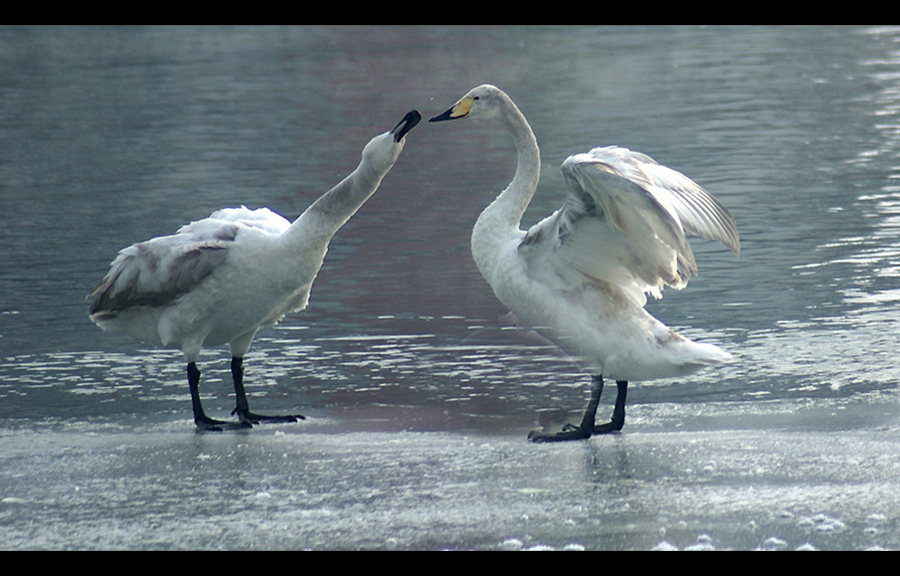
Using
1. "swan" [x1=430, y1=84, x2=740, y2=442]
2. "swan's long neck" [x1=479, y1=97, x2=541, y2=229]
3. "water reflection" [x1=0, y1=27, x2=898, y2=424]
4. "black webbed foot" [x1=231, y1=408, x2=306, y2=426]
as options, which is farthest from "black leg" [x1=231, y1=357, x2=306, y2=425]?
"swan's long neck" [x1=479, y1=97, x2=541, y2=229]

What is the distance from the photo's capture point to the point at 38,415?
7125mm

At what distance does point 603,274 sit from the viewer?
22.2 feet

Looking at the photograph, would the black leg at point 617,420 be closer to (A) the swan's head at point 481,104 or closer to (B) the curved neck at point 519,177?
(B) the curved neck at point 519,177

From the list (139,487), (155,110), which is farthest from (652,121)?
(139,487)

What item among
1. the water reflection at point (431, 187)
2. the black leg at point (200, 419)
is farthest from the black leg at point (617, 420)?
the black leg at point (200, 419)

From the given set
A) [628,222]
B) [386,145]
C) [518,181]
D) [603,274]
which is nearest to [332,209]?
[386,145]

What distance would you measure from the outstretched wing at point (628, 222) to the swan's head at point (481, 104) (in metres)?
0.87

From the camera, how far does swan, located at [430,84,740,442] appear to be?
6.54 metres

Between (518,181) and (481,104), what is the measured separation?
577 millimetres

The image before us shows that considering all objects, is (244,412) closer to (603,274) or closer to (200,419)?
(200,419)

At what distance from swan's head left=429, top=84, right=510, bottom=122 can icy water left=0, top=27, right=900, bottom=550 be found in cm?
137

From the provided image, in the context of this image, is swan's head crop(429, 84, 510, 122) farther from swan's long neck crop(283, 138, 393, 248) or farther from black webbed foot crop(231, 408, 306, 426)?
black webbed foot crop(231, 408, 306, 426)

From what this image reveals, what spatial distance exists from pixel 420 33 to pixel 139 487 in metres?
25.9

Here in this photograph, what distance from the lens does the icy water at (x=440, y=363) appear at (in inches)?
213
